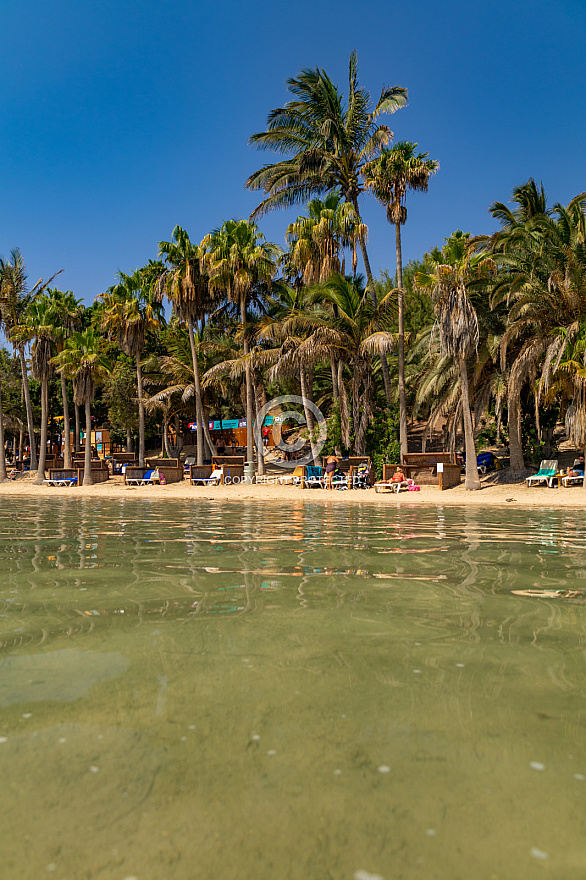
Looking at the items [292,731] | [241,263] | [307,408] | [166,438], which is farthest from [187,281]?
[292,731]

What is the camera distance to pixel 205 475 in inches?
1051

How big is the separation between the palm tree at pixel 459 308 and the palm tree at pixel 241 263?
31.0 feet

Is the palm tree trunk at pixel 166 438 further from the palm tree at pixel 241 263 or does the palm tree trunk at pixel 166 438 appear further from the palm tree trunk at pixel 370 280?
the palm tree trunk at pixel 370 280

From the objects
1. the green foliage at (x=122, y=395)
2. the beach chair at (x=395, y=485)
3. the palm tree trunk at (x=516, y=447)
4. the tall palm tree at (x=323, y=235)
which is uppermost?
the tall palm tree at (x=323, y=235)

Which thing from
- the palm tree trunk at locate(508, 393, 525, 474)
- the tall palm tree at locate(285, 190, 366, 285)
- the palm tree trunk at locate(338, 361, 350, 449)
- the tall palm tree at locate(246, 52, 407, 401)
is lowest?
the palm tree trunk at locate(508, 393, 525, 474)

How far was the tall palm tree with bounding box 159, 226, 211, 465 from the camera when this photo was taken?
28.4 meters

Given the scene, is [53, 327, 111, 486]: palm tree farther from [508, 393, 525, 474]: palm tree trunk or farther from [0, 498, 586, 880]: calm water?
[0, 498, 586, 880]: calm water

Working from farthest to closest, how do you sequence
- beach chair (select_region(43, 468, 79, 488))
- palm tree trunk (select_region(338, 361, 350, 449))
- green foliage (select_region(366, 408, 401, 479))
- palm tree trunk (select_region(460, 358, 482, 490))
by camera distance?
beach chair (select_region(43, 468, 79, 488)), palm tree trunk (select_region(338, 361, 350, 449)), green foliage (select_region(366, 408, 401, 479)), palm tree trunk (select_region(460, 358, 482, 490))

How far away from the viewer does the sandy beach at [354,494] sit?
16430 millimetres

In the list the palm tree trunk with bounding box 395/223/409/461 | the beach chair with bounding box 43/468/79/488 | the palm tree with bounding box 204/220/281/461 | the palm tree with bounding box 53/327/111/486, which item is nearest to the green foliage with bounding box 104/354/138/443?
the palm tree with bounding box 53/327/111/486

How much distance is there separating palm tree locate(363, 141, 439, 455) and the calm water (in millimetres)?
19017

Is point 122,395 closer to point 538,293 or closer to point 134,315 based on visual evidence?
point 134,315

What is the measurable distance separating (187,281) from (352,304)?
971 centimetres

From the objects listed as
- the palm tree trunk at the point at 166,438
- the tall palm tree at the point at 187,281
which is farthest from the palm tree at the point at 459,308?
the palm tree trunk at the point at 166,438
